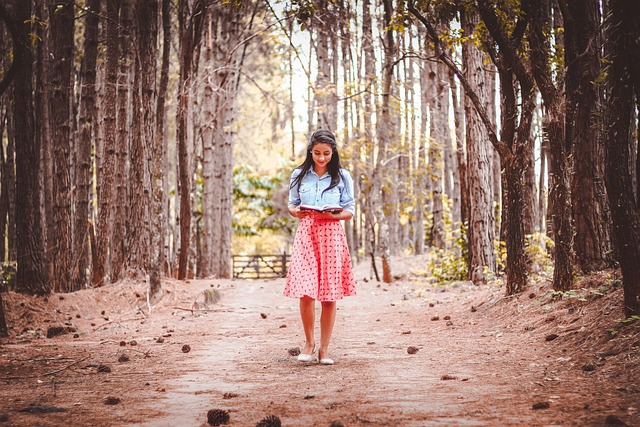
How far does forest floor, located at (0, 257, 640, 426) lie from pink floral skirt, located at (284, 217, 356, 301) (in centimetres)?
60

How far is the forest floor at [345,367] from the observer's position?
135 inches

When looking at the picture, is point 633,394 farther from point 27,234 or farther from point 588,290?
point 27,234

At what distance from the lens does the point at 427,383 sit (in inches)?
167

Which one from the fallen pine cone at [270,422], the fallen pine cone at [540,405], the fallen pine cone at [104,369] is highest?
the fallen pine cone at [270,422]

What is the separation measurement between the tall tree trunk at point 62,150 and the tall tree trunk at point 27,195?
5.87 feet

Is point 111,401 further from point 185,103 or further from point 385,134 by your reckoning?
point 385,134

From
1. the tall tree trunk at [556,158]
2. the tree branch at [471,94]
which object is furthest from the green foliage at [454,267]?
the tall tree trunk at [556,158]

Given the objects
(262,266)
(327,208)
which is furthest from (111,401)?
(262,266)

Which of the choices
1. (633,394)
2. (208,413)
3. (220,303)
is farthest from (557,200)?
(220,303)

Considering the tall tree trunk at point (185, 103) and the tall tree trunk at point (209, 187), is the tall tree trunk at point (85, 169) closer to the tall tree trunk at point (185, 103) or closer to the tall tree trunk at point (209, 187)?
the tall tree trunk at point (185, 103)

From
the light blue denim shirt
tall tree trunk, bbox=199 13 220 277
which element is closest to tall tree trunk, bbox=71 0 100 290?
tall tree trunk, bbox=199 13 220 277

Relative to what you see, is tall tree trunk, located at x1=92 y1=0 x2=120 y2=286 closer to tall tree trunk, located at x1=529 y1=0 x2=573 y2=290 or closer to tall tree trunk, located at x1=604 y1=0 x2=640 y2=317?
tall tree trunk, located at x1=529 y1=0 x2=573 y2=290

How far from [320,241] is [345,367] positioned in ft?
3.49

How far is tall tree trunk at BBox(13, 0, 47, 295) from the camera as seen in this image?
8.31m
